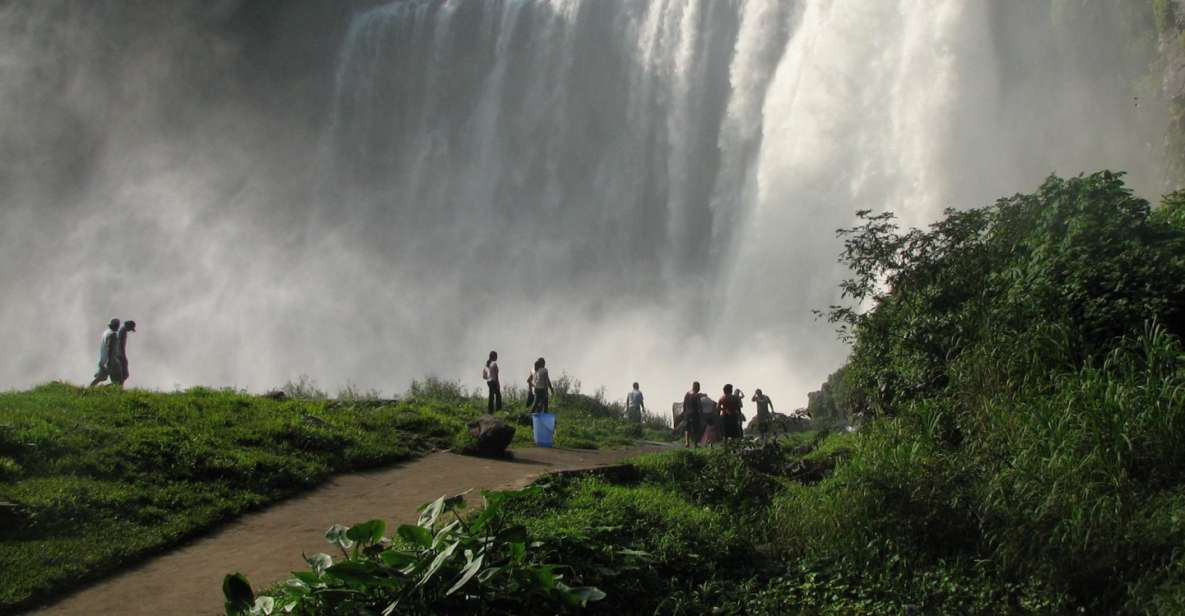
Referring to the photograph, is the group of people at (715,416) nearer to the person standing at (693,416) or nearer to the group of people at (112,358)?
the person standing at (693,416)

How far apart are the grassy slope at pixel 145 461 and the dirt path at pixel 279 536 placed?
0.18 metres

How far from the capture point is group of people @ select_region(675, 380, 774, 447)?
42.6ft

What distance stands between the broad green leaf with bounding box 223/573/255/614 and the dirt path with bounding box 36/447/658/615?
0.87 metres

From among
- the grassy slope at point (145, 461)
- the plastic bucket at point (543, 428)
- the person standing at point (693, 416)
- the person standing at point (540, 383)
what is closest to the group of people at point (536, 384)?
the person standing at point (540, 383)

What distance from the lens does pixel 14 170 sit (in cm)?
3250

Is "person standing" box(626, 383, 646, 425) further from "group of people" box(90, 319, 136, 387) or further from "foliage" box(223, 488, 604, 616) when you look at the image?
"foliage" box(223, 488, 604, 616)

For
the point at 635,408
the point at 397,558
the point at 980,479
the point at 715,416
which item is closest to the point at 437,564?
the point at 397,558

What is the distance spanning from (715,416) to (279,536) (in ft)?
29.5

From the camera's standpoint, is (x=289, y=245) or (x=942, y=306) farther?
(x=289, y=245)

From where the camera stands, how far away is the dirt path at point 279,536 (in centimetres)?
490

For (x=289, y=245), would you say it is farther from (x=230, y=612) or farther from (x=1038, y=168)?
(x=230, y=612)

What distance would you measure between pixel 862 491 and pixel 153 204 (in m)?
32.4

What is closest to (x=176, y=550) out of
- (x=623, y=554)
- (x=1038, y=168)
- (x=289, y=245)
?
(x=623, y=554)

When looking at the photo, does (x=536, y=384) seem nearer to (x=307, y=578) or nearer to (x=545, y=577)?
(x=545, y=577)
